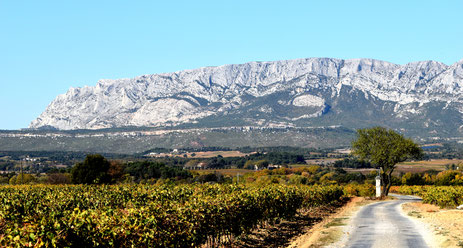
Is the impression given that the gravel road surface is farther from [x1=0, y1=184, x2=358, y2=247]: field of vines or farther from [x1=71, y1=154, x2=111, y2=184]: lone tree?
[x1=71, y1=154, x2=111, y2=184]: lone tree

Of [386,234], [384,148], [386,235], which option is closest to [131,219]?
[386,235]

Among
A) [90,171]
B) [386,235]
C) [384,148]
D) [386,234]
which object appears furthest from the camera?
[90,171]

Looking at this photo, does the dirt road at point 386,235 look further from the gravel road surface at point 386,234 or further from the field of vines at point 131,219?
the field of vines at point 131,219

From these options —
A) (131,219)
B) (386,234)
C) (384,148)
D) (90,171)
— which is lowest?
(90,171)

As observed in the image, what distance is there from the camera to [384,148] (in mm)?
76938

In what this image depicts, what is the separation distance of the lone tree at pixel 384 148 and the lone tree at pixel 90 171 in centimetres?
4448

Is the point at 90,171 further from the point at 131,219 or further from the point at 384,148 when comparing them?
the point at 131,219

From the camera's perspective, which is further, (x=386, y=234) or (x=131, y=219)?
(x=386, y=234)

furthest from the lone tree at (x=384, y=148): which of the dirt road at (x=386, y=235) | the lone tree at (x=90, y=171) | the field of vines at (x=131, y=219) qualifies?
the field of vines at (x=131, y=219)

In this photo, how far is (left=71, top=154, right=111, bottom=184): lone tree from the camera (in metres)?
92.9

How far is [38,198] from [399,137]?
6122 cm

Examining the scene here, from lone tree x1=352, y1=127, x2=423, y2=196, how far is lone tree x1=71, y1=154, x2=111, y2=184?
4448 cm

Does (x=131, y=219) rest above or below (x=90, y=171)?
above

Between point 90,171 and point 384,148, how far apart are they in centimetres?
5087
